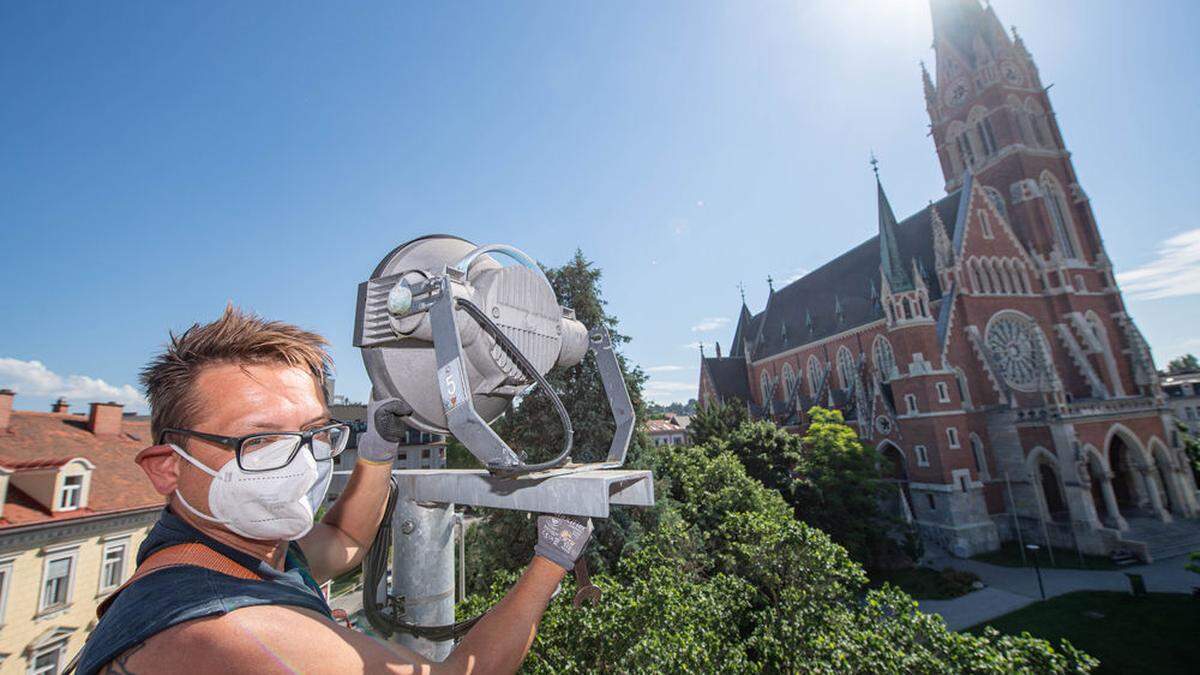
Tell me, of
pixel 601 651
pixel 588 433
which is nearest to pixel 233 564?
pixel 601 651

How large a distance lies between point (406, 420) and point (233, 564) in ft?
3.93

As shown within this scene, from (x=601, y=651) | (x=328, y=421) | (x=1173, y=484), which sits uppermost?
(x=328, y=421)

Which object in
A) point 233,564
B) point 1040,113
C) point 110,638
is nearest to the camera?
point 110,638

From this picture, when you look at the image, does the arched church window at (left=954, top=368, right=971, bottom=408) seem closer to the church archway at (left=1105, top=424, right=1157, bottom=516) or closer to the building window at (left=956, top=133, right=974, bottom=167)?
the church archway at (left=1105, top=424, right=1157, bottom=516)

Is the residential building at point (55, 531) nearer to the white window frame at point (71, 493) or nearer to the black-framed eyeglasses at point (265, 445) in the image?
the white window frame at point (71, 493)

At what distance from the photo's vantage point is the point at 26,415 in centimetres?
Answer: 1633

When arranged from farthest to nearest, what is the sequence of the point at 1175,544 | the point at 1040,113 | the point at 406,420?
the point at 1040,113
the point at 1175,544
the point at 406,420

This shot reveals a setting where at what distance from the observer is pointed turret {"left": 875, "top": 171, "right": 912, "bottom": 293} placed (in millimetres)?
32906

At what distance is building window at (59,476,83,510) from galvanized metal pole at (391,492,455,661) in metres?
18.4

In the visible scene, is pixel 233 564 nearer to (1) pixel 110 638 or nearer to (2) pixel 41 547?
(1) pixel 110 638

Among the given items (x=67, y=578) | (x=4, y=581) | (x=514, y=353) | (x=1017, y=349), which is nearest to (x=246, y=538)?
(x=514, y=353)

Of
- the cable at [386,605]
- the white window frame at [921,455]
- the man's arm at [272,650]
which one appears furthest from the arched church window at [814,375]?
the man's arm at [272,650]

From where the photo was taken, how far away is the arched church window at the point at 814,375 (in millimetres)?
44806

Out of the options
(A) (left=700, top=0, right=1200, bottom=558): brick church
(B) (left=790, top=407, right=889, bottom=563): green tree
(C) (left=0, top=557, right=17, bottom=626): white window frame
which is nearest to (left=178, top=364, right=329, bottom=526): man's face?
(C) (left=0, top=557, right=17, bottom=626): white window frame
